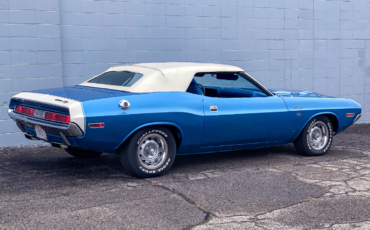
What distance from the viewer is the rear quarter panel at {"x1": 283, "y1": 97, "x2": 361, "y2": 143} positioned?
6.69 meters

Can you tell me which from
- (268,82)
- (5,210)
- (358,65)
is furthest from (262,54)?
(5,210)

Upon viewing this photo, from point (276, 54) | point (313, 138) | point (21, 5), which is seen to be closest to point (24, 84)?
point (21, 5)

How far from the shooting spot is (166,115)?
18.2 ft

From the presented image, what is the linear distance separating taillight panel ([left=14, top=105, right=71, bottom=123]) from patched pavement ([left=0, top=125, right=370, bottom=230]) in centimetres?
72

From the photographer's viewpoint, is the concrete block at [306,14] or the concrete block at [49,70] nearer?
the concrete block at [49,70]

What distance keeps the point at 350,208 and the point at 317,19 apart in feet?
23.7

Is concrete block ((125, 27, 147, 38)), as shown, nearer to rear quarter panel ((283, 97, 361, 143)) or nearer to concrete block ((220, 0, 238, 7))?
concrete block ((220, 0, 238, 7))

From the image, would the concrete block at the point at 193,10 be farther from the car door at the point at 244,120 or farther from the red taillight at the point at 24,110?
the red taillight at the point at 24,110

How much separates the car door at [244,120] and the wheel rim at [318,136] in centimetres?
63

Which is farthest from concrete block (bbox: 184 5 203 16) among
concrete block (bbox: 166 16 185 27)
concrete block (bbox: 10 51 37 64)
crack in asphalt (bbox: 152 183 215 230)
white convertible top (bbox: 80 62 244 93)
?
crack in asphalt (bbox: 152 183 215 230)

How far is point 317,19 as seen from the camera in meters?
10.9

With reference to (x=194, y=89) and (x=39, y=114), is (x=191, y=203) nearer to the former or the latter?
(x=194, y=89)

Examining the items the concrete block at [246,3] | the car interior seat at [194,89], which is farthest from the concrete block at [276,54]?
the car interior seat at [194,89]

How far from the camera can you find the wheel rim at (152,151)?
5.54 metres
